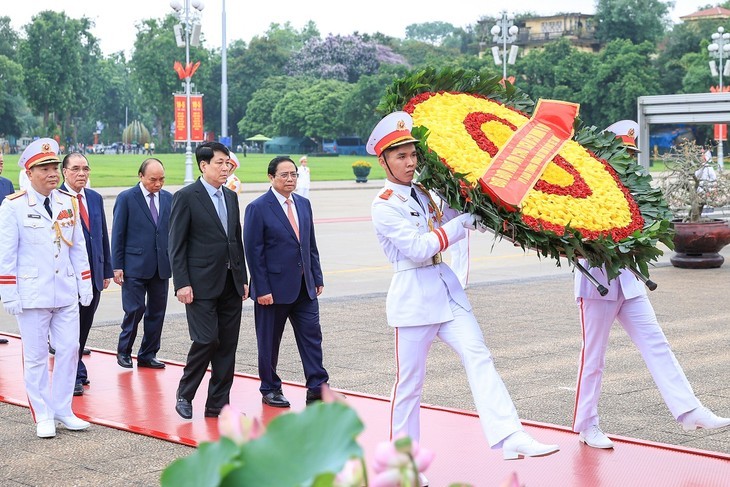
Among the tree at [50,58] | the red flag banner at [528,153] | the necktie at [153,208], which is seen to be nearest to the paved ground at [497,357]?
the necktie at [153,208]

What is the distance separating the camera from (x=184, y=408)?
23.9 feet

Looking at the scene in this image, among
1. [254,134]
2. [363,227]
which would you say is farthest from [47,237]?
[254,134]

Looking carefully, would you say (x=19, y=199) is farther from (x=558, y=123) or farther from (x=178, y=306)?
(x=178, y=306)

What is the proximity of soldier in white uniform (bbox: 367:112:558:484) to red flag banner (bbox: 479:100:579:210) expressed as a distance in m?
0.22

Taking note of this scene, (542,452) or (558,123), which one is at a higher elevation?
(558,123)

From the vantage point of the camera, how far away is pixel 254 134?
349 feet

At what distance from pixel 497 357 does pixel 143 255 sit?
3.13 m

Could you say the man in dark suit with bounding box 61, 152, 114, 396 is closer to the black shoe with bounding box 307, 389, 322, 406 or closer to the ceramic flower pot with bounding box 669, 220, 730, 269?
the black shoe with bounding box 307, 389, 322, 406

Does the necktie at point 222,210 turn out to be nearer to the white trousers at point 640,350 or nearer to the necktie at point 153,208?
the necktie at point 153,208

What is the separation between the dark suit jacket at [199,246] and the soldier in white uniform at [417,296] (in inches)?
76.2

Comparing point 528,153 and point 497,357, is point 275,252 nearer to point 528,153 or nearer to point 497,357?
point 528,153

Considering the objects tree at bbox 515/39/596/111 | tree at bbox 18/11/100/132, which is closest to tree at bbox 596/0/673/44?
tree at bbox 515/39/596/111

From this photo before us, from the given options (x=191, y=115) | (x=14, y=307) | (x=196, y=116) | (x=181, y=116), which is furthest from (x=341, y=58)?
(x=14, y=307)

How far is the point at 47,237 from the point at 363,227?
1781 centimetres
